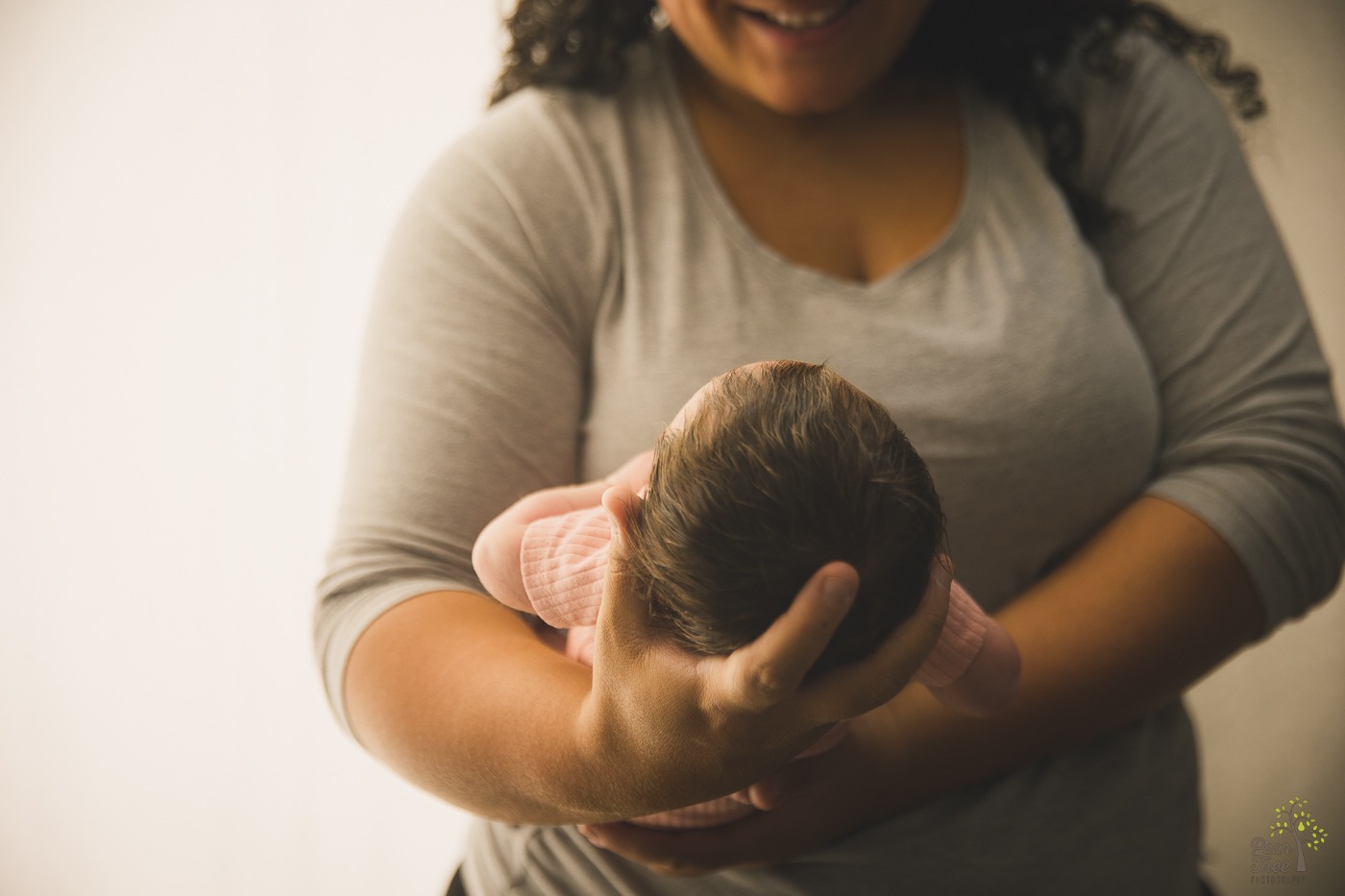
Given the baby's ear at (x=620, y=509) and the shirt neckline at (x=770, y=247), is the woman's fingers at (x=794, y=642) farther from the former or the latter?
the shirt neckline at (x=770, y=247)

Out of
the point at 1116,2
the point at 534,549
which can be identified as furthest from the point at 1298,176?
the point at 534,549

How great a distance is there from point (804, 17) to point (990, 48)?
1.08 feet

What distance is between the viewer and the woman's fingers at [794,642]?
454 millimetres

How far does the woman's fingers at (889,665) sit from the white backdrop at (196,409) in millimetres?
1198

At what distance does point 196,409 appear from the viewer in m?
1.47

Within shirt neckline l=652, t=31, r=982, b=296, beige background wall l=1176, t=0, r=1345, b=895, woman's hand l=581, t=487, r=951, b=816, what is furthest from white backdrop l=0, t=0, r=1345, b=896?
woman's hand l=581, t=487, r=951, b=816

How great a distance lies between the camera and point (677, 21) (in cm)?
86

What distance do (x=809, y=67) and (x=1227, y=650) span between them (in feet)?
2.22

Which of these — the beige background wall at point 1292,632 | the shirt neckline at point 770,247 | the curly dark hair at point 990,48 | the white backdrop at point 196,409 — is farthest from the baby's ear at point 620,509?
the beige background wall at point 1292,632

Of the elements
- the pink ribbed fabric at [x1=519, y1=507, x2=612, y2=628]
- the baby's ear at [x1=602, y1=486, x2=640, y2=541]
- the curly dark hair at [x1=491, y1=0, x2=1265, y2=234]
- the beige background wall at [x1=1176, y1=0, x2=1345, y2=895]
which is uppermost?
the curly dark hair at [x1=491, y1=0, x2=1265, y2=234]

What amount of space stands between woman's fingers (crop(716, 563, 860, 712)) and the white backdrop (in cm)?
121

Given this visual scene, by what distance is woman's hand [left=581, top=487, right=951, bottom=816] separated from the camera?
20.2 inches

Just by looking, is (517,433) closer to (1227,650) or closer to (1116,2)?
(1227,650)
